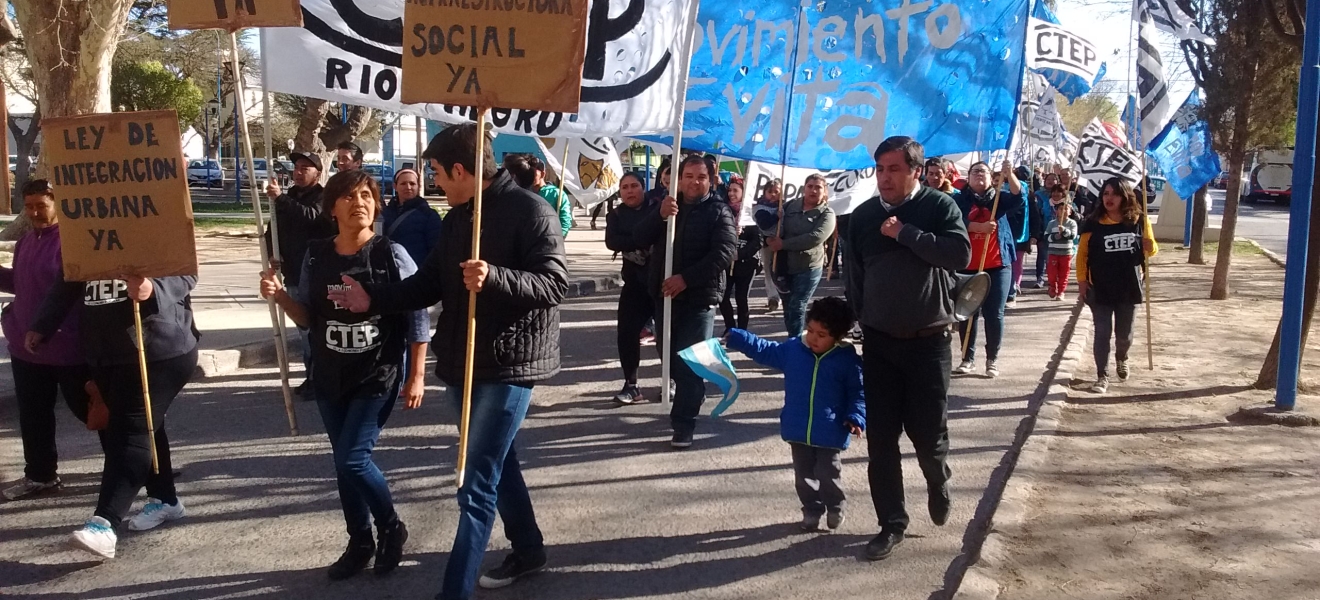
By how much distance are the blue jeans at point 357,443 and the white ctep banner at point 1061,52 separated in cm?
947

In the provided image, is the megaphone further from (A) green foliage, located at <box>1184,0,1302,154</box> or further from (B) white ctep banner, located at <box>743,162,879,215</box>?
(A) green foliage, located at <box>1184,0,1302,154</box>

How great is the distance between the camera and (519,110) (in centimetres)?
567

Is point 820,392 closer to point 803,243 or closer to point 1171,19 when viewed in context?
point 803,243

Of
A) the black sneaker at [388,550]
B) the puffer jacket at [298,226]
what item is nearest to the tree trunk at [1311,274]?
the black sneaker at [388,550]

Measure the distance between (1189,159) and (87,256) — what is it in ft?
34.0

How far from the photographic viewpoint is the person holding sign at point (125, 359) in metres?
4.72

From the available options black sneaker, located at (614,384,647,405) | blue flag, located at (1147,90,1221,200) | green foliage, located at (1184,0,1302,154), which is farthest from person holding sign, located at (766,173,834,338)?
green foliage, located at (1184,0,1302,154)

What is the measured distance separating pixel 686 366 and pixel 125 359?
295 cm

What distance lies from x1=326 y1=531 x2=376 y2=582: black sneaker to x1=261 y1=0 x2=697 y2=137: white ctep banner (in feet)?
7.78

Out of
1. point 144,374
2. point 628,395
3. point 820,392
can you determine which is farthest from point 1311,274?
point 144,374

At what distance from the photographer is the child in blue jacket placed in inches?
195

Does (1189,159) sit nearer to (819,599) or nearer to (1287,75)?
(1287,75)

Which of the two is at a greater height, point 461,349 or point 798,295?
point 461,349

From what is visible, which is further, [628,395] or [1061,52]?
[1061,52]
